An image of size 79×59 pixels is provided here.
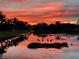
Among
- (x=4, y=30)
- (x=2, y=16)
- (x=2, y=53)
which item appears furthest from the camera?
(x=2, y=16)

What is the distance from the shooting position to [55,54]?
78.8 m

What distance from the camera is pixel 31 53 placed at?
81062mm

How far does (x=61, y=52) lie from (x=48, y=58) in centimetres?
1156

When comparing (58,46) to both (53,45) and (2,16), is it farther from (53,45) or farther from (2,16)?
(2,16)

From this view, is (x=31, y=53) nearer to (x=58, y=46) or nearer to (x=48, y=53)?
(x=48, y=53)

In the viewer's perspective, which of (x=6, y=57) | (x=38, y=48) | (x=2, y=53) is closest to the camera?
(x=6, y=57)

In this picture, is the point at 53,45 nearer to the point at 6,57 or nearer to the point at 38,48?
the point at 38,48

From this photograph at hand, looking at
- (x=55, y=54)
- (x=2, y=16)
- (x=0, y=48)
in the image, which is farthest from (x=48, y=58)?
(x=2, y=16)

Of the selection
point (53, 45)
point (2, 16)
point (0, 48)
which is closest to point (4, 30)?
point (2, 16)

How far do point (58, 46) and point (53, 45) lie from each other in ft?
6.34

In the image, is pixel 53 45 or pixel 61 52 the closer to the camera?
pixel 61 52

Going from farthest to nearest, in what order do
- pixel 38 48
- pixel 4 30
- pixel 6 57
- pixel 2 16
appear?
pixel 2 16
pixel 4 30
pixel 38 48
pixel 6 57

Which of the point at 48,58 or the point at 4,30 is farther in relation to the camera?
the point at 4,30

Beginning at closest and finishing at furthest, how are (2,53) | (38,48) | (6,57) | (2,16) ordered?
(6,57)
(2,53)
(38,48)
(2,16)
